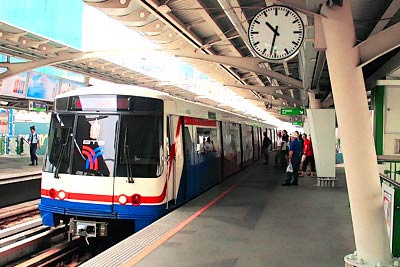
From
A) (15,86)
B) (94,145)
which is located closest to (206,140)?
(94,145)

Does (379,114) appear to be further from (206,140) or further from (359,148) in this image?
(206,140)

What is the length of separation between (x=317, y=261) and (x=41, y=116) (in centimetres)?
3100

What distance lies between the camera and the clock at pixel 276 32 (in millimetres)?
7559

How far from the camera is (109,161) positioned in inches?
301

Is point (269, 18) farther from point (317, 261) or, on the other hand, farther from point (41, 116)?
point (41, 116)

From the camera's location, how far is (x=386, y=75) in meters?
7.33

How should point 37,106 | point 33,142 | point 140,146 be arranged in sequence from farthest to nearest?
point 37,106, point 33,142, point 140,146

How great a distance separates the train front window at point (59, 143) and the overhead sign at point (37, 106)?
15135mm

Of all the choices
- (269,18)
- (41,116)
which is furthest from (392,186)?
(41,116)

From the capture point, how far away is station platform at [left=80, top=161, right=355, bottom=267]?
5.66m

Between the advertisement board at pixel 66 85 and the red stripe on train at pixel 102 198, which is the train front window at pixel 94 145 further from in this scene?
the advertisement board at pixel 66 85

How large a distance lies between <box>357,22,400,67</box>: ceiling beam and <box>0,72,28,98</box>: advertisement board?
60.7 feet

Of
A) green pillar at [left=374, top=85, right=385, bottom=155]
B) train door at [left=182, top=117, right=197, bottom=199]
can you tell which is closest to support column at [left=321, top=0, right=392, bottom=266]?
green pillar at [left=374, top=85, right=385, bottom=155]

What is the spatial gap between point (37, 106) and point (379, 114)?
1962 centimetres
